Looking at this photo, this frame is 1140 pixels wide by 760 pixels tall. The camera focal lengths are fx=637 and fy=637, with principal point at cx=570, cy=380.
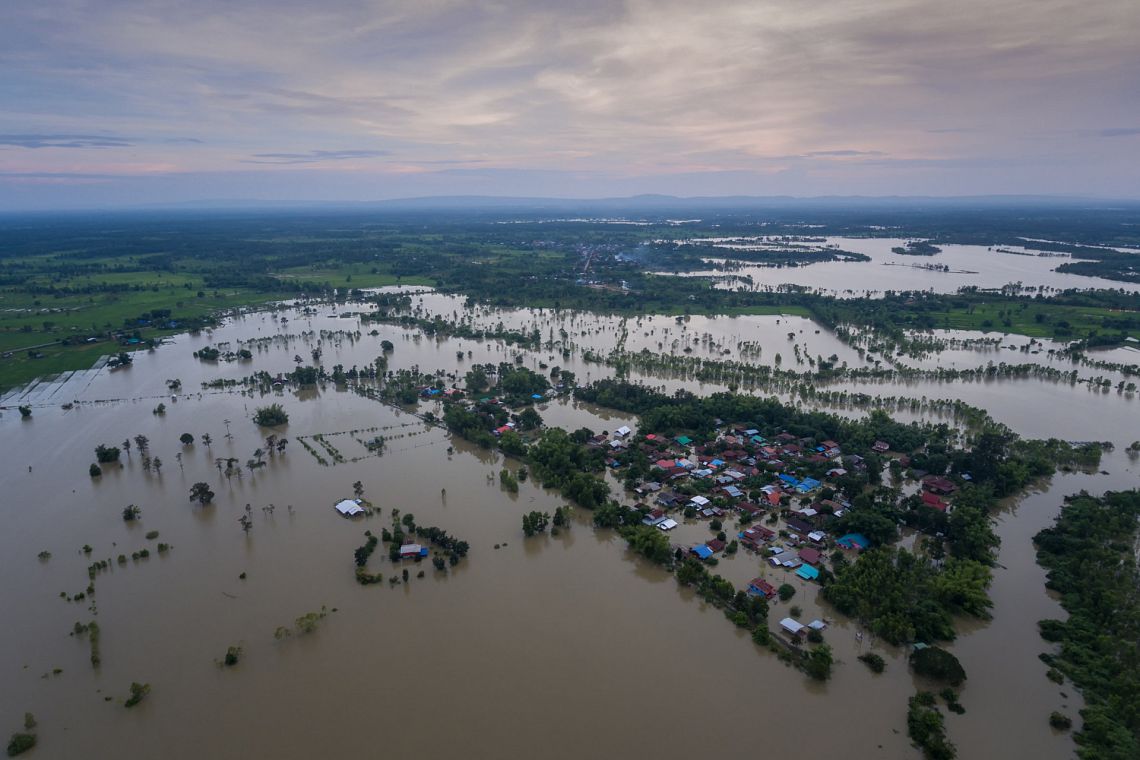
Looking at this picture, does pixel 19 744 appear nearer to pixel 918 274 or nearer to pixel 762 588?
pixel 762 588

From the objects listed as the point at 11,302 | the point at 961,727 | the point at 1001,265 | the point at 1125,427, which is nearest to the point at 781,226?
the point at 1001,265

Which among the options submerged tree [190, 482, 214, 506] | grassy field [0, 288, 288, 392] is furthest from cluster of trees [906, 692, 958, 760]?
grassy field [0, 288, 288, 392]

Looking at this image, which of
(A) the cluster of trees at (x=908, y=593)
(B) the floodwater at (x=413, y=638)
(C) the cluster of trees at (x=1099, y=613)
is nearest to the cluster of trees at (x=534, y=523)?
(B) the floodwater at (x=413, y=638)

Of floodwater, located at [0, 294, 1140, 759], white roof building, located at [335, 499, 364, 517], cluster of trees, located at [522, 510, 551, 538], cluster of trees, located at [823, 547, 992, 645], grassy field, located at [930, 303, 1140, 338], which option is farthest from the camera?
grassy field, located at [930, 303, 1140, 338]

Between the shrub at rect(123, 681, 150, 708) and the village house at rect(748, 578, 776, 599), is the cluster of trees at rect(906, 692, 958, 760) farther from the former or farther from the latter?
the shrub at rect(123, 681, 150, 708)

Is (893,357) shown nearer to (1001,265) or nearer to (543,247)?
(1001,265)
